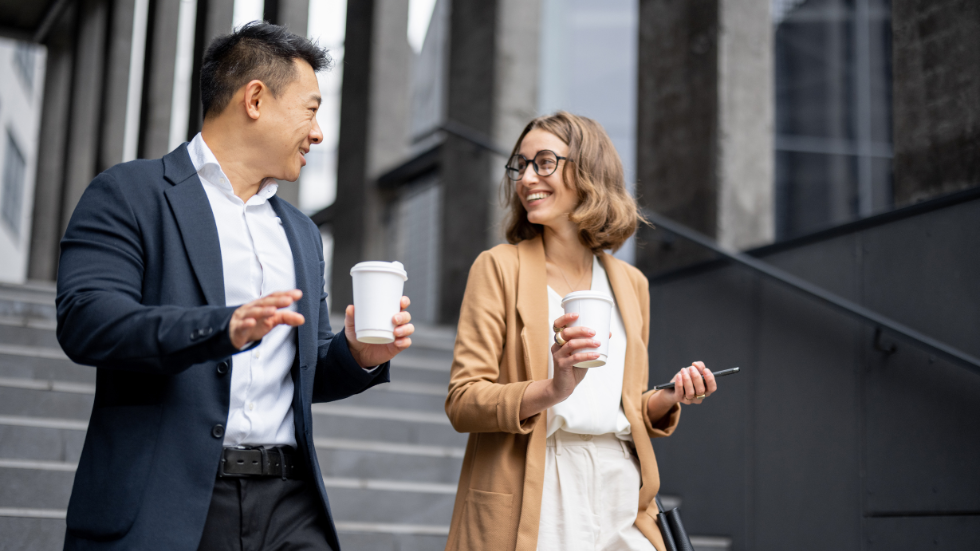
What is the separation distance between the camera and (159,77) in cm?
1180

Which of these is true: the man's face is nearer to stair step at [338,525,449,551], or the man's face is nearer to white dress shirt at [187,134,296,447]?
white dress shirt at [187,134,296,447]

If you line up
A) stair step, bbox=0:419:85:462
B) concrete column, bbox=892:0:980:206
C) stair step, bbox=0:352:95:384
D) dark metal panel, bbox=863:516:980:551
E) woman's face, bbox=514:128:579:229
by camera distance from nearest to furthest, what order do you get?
woman's face, bbox=514:128:579:229
dark metal panel, bbox=863:516:980:551
concrete column, bbox=892:0:980:206
stair step, bbox=0:419:85:462
stair step, bbox=0:352:95:384

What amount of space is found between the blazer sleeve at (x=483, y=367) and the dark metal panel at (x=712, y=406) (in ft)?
6.11

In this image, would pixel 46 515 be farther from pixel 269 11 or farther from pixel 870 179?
pixel 870 179

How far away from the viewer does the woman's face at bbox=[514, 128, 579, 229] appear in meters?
2.13

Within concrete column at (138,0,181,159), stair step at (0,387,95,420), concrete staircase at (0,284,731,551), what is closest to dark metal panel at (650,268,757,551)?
concrete staircase at (0,284,731,551)

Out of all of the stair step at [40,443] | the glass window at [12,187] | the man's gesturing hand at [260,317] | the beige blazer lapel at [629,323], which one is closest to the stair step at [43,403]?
the stair step at [40,443]

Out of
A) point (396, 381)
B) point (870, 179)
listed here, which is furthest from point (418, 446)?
point (870, 179)

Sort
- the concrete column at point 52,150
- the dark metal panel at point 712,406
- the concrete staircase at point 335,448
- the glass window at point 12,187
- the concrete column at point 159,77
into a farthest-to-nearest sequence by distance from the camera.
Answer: the glass window at point 12,187, the concrete column at point 52,150, the concrete column at point 159,77, the dark metal panel at point 712,406, the concrete staircase at point 335,448

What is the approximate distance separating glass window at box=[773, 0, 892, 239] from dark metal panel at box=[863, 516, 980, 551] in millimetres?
8130

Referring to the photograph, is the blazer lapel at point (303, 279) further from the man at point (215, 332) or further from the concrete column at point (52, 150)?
the concrete column at point (52, 150)

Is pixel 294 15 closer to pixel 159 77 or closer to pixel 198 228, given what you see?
pixel 159 77

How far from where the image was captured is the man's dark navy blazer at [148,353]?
133cm

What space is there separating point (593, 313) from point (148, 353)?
2.44 feet
